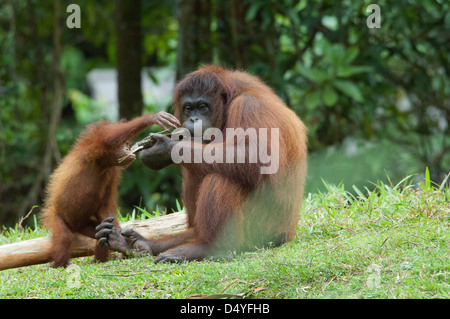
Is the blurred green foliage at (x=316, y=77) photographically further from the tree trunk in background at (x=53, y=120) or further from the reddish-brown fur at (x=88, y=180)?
the reddish-brown fur at (x=88, y=180)

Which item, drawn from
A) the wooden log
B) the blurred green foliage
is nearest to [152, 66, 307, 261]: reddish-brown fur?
the wooden log

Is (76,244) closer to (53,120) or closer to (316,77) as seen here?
(53,120)

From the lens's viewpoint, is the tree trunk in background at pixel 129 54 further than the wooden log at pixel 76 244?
Yes

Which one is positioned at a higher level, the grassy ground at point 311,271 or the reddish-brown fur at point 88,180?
the reddish-brown fur at point 88,180

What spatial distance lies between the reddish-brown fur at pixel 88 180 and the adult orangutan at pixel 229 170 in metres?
0.27

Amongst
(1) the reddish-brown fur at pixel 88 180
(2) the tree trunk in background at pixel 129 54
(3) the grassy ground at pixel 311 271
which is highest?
(2) the tree trunk in background at pixel 129 54

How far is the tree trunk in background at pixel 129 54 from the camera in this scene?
9117mm

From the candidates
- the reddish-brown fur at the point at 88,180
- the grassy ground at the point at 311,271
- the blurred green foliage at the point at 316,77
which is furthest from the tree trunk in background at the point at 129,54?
the grassy ground at the point at 311,271

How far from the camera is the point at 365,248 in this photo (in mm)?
3953

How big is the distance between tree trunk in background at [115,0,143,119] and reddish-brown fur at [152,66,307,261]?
14.0ft

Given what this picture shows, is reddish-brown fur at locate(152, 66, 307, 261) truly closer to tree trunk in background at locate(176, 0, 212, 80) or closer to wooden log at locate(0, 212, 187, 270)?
wooden log at locate(0, 212, 187, 270)

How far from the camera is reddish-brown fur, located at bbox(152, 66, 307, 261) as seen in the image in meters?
4.39

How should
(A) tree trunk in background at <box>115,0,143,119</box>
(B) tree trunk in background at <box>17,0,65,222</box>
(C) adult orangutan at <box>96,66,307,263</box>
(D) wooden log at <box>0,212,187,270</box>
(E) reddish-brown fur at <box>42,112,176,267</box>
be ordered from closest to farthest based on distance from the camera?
(C) adult orangutan at <box>96,66,307,263</box>, (D) wooden log at <box>0,212,187,270</box>, (E) reddish-brown fur at <box>42,112,176,267</box>, (B) tree trunk in background at <box>17,0,65,222</box>, (A) tree trunk in background at <box>115,0,143,119</box>
